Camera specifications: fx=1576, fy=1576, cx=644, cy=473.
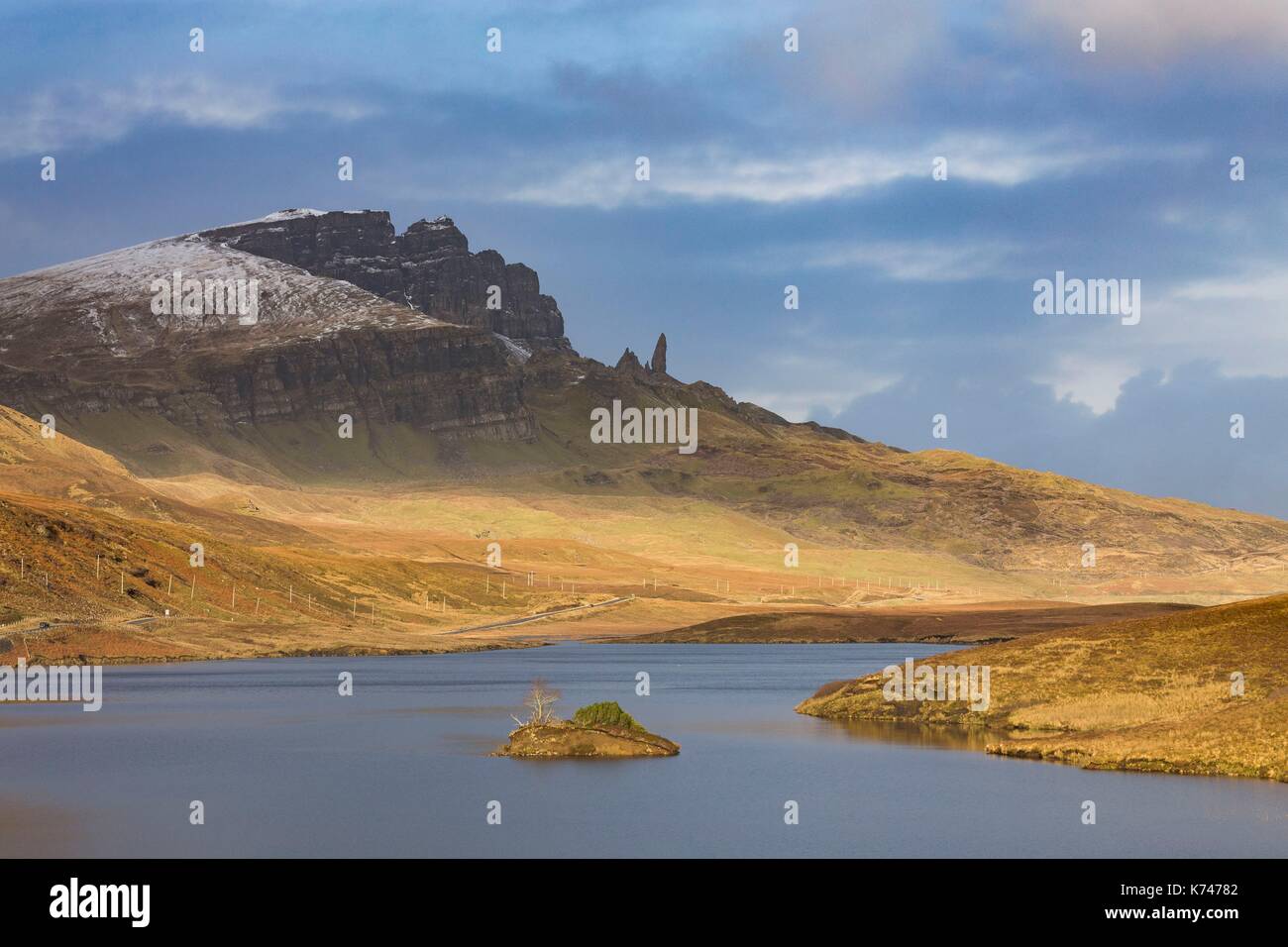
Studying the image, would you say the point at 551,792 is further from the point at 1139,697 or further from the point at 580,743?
the point at 1139,697

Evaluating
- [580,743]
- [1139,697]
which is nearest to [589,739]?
[580,743]

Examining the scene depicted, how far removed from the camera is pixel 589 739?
69188mm

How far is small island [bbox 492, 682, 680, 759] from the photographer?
68.9 meters

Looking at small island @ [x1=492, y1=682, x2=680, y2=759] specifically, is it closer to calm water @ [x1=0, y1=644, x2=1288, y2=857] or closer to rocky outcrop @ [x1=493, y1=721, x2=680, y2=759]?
rocky outcrop @ [x1=493, y1=721, x2=680, y2=759]

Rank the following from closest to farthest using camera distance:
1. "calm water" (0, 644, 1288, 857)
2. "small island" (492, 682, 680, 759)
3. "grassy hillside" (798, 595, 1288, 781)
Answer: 1. "calm water" (0, 644, 1288, 857)
2. "grassy hillside" (798, 595, 1288, 781)
3. "small island" (492, 682, 680, 759)

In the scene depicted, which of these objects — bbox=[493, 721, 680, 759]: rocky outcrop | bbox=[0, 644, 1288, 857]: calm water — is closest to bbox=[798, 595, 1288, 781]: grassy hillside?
bbox=[0, 644, 1288, 857]: calm water

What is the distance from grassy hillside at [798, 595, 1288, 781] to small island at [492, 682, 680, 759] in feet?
51.4

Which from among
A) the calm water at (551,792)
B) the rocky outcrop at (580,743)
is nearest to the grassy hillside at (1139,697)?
the calm water at (551,792)

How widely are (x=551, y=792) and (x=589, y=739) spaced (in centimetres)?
1043

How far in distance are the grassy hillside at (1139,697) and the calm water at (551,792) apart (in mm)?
2219

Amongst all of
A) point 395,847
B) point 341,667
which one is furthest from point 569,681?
point 395,847
